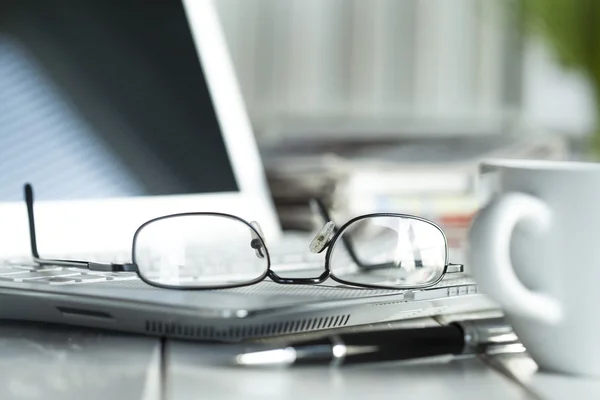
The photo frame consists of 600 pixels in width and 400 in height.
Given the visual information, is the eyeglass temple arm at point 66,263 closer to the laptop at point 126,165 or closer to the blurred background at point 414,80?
the laptop at point 126,165

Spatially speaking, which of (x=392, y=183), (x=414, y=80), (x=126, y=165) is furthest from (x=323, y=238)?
(x=414, y=80)

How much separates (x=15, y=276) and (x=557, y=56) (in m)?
1.00

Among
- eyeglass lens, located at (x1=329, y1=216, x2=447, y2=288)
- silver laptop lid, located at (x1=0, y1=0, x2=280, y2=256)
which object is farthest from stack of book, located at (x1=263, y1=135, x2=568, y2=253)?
eyeglass lens, located at (x1=329, y1=216, x2=447, y2=288)

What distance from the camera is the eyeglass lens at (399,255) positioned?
0.39 metres

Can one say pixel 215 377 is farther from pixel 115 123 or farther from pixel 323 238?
pixel 115 123

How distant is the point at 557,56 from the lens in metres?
1.19

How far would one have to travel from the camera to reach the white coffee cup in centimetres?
31

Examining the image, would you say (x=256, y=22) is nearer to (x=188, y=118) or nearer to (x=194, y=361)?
(x=188, y=118)

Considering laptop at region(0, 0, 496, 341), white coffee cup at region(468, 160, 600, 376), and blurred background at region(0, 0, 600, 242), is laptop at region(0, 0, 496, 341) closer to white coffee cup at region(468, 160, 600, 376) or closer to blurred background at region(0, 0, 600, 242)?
white coffee cup at region(468, 160, 600, 376)

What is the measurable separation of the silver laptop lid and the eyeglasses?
0.13 m

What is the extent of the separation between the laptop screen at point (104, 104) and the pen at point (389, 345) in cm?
29

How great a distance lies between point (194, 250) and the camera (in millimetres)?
444

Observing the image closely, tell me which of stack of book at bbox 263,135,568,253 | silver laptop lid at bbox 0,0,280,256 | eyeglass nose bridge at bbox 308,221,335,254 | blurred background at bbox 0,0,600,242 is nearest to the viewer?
eyeglass nose bridge at bbox 308,221,335,254

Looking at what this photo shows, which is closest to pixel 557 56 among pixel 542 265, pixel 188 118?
pixel 188 118
